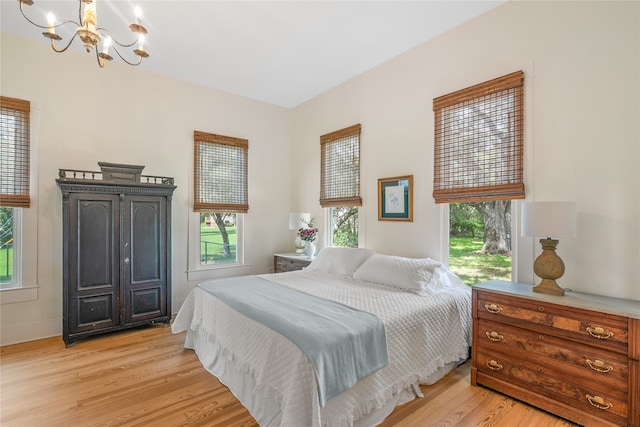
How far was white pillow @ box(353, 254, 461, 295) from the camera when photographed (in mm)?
2705

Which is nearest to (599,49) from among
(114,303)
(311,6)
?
(311,6)

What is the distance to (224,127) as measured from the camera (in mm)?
4594

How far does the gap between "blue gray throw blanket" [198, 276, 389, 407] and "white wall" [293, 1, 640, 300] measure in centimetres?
155

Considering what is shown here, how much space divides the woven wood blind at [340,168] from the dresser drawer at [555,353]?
7.20ft

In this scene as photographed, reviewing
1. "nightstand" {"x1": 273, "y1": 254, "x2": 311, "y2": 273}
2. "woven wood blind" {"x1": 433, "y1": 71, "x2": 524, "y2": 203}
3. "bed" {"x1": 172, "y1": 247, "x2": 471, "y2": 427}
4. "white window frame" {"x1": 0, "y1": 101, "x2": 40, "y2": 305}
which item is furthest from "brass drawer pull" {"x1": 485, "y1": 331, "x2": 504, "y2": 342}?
"white window frame" {"x1": 0, "y1": 101, "x2": 40, "y2": 305}

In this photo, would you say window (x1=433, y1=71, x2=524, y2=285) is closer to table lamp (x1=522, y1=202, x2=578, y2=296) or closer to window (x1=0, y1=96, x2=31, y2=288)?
table lamp (x1=522, y1=202, x2=578, y2=296)

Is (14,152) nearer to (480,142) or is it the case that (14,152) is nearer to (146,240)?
(146,240)

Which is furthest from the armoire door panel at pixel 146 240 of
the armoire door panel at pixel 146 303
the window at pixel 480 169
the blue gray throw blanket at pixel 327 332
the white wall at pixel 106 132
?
the window at pixel 480 169

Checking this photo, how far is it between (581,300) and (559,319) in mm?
200

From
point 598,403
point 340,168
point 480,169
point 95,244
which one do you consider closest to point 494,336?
point 598,403

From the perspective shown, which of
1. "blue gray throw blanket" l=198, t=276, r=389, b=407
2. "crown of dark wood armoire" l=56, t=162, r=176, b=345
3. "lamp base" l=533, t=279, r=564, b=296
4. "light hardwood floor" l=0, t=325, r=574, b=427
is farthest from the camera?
"crown of dark wood armoire" l=56, t=162, r=176, b=345

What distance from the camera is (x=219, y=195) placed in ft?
14.8

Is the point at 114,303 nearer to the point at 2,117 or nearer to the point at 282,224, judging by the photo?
the point at 2,117

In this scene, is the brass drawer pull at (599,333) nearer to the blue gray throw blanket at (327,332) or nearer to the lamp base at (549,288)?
the lamp base at (549,288)
